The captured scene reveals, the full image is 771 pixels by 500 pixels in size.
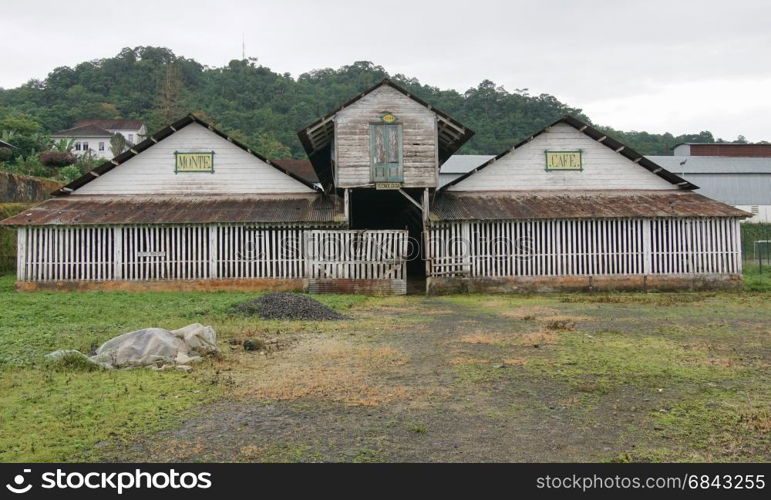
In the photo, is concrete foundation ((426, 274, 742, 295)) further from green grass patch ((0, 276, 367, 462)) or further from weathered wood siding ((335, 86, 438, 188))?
green grass patch ((0, 276, 367, 462))

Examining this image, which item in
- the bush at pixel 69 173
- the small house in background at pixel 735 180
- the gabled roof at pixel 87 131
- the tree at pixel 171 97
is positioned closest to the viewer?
the bush at pixel 69 173

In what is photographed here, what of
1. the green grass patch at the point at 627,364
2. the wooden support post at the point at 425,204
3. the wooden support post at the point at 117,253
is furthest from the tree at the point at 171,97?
the green grass patch at the point at 627,364

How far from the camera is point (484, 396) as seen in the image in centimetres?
641

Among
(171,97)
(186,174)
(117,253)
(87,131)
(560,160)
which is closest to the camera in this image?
(117,253)

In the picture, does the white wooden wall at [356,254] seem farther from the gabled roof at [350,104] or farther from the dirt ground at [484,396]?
the dirt ground at [484,396]

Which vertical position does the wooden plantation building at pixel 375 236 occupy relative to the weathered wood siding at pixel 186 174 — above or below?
below

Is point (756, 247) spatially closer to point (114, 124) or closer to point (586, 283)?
point (586, 283)

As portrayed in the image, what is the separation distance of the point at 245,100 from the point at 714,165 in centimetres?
4925

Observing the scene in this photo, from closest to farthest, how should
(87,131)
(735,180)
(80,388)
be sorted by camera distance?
1. (80,388)
2. (735,180)
3. (87,131)

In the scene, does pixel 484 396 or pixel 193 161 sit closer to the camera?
pixel 484 396

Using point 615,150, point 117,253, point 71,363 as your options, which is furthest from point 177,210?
point 615,150

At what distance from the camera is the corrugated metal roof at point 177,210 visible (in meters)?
20.8

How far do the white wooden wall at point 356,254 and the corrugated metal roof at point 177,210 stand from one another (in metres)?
0.83

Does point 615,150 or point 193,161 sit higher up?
point 615,150
